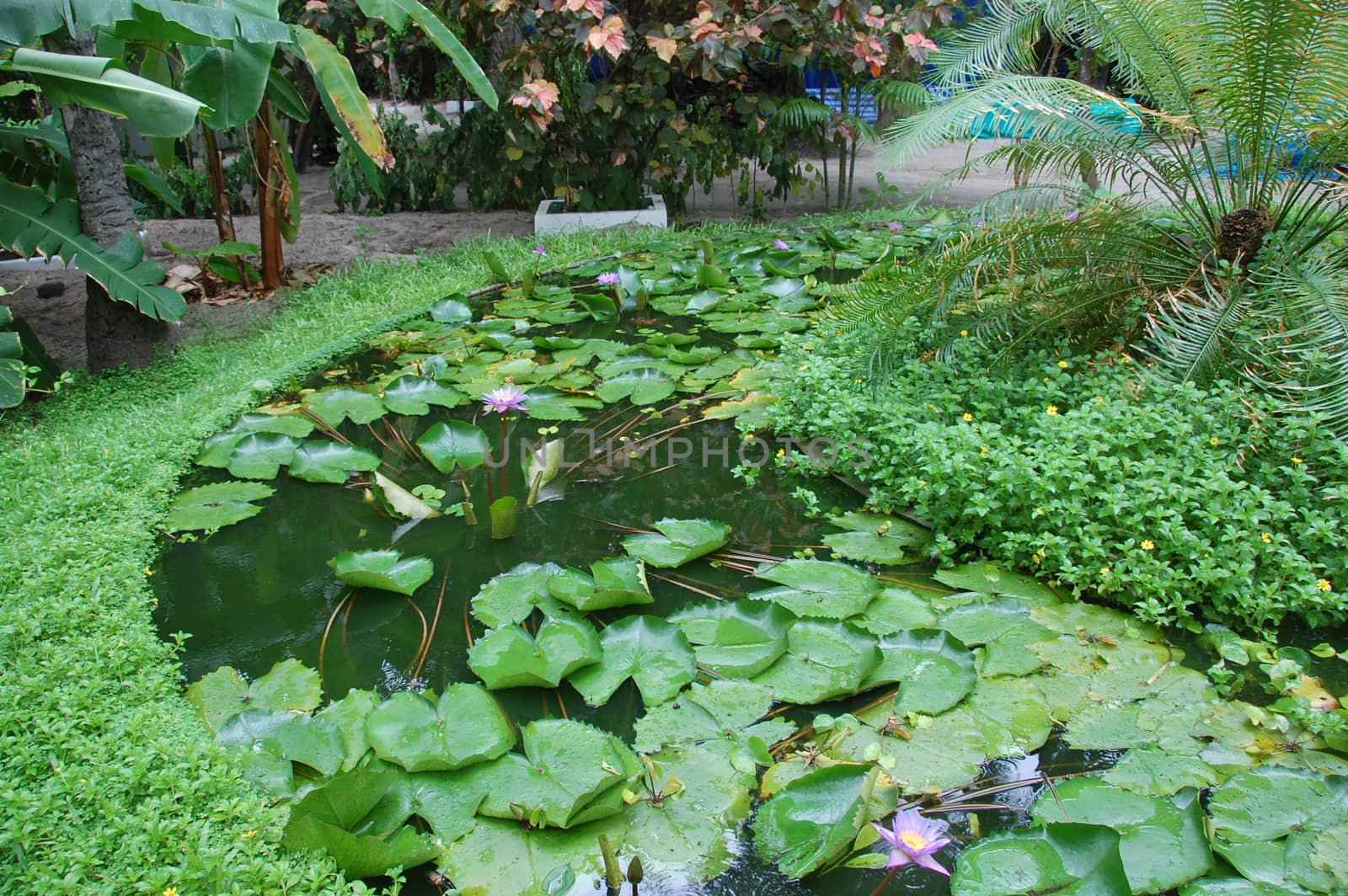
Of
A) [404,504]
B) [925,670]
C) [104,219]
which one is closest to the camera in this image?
[925,670]

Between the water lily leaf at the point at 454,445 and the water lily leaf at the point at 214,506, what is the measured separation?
0.49 m

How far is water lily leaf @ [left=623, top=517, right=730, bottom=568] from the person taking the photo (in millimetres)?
2420

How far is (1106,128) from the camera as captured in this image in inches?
128

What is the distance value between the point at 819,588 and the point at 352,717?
1.12 metres

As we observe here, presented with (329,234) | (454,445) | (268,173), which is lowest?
(454,445)

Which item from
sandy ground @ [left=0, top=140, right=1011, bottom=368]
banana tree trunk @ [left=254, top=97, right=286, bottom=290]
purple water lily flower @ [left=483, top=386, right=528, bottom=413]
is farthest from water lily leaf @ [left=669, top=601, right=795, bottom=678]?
banana tree trunk @ [left=254, top=97, right=286, bottom=290]

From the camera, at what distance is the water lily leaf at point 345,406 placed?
10.6 ft

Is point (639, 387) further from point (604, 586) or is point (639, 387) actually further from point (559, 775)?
point (559, 775)

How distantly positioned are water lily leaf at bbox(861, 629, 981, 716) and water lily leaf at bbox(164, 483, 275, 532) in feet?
6.13

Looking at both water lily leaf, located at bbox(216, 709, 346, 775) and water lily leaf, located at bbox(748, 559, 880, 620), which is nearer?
water lily leaf, located at bbox(216, 709, 346, 775)

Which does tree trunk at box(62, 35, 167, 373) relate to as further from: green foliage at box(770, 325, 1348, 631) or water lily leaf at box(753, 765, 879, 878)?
water lily leaf at box(753, 765, 879, 878)

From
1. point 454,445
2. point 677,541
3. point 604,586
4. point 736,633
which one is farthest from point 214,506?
point 736,633

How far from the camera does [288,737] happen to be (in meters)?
1.81

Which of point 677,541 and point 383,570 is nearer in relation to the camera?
point 383,570
